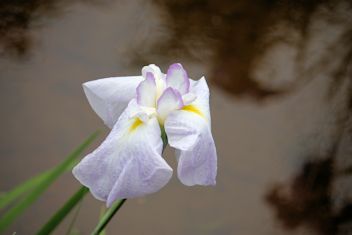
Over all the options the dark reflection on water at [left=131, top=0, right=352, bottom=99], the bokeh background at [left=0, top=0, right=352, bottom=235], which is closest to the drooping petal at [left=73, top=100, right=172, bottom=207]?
the bokeh background at [left=0, top=0, right=352, bottom=235]

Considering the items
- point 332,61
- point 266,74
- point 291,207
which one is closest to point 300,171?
point 291,207

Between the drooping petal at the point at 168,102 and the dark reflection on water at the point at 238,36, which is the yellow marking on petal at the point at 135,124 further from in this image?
the dark reflection on water at the point at 238,36

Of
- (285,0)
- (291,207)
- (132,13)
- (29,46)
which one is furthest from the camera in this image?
(285,0)

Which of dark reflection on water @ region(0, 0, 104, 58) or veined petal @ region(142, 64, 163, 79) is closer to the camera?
veined petal @ region(142, 64, 163, 79)

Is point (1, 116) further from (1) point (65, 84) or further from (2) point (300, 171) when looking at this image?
(2) point (300, 171)

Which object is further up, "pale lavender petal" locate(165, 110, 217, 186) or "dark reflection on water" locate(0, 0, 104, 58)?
"pale lavender petal" locate(165, 110, 217, 186)

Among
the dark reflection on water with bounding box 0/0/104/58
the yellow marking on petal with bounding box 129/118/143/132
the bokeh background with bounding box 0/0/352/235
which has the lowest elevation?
the bokeh background with bounding box 0/0/352/235

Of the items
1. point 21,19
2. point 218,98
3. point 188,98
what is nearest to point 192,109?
point 188,98

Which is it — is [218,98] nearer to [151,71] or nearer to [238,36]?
[238,36]

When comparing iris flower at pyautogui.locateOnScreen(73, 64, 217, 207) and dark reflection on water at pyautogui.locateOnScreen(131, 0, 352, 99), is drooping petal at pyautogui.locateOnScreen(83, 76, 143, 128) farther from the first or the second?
dark reflection on water at pyautogui.locateOnScreen(131, 0, 352, 99)
